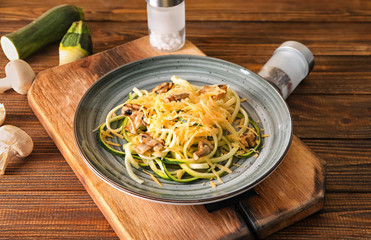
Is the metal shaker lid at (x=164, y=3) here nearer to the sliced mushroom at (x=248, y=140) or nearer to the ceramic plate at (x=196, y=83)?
the ceramic plate at (x=196, y=83)

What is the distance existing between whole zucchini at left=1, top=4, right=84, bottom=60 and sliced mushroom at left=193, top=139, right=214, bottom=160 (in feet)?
4.92

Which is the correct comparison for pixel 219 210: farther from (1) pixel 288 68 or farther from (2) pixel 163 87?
(1) pixel 288 68

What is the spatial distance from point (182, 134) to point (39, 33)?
1479 millimetres

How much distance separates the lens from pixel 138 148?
1916mm

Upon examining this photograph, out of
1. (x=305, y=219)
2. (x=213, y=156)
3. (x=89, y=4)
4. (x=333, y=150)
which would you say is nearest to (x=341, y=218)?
(x=305, y=219)

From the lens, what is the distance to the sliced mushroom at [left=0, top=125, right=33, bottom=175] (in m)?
2.07

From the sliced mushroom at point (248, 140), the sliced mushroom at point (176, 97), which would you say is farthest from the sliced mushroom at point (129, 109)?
the sliced mushroom at point (248, 140)

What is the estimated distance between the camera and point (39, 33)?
2.89 m

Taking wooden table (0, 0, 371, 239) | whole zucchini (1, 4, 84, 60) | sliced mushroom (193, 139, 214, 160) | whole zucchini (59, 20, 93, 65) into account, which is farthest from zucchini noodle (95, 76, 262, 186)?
whole zucchini (1, 4, 84, 60)

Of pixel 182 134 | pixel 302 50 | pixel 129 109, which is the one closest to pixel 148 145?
pixel 182 134

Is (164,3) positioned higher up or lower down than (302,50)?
higher up

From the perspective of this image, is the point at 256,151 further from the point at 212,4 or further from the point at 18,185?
the point at 212,4

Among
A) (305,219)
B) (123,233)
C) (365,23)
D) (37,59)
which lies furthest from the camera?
(365,23)

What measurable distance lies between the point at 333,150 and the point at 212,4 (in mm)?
1710
